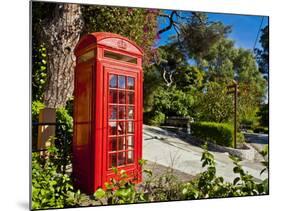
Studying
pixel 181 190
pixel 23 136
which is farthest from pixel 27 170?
pixel 181 190

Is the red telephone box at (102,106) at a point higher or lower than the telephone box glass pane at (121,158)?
higher

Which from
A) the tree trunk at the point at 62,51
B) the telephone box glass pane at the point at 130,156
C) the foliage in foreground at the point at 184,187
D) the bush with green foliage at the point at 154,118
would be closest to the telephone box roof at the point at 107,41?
the tree trunk at the point at 62,51

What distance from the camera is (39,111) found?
4.00 meters

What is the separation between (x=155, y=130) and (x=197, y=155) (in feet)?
1.89

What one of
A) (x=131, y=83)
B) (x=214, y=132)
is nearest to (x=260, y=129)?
(x=214, y=132)

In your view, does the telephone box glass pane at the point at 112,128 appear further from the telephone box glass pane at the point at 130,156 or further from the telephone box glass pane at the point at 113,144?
the telephone box glass pane at the point at 130,156

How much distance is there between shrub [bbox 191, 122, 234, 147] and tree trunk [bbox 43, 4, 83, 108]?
1434mm

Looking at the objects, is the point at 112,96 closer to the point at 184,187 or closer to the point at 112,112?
the point at 112,112

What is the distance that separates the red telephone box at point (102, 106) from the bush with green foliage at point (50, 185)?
5.6 inches

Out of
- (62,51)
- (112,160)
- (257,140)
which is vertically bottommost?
(112,160)

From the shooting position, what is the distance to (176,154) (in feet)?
14.7

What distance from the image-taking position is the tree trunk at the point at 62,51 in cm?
411

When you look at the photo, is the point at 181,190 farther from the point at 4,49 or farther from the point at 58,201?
the point at 4,49

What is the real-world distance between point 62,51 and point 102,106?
2.34 feet
